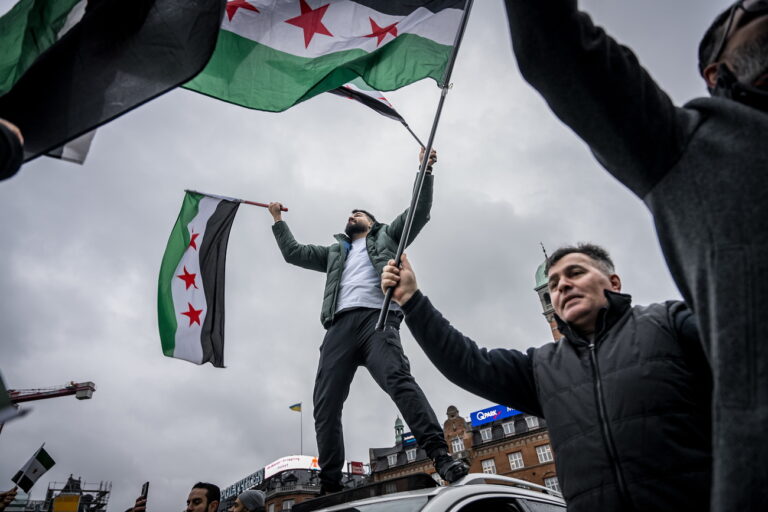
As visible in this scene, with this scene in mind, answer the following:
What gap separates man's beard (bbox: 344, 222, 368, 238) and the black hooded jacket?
264 centimetres

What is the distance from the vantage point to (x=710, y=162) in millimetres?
891

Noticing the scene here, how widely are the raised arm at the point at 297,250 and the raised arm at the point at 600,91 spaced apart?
3.75m

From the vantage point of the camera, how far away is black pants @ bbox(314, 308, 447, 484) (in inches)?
129

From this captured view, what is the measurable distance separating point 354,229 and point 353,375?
1466 millimetres

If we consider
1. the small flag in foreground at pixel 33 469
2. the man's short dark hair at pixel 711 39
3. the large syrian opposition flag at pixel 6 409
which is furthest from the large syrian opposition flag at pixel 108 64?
the small flag in foreground at pixel 33 469

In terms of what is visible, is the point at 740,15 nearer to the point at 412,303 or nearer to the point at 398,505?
the point at 412,303

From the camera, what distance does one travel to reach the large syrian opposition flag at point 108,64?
1819 mm

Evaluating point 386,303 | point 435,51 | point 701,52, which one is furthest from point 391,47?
point 701,52

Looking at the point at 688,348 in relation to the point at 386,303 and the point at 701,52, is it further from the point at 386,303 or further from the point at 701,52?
the point at 386,303

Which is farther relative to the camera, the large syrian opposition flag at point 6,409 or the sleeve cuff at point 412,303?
the sleeve cuff at point 412,303

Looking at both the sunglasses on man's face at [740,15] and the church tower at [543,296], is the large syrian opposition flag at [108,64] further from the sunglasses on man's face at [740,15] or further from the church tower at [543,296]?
the church tower at [543,296]

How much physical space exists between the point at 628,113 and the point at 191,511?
575 cm

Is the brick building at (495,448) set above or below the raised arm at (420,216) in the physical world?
above

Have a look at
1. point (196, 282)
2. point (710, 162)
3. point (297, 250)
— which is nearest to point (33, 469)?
point (196, 282)
